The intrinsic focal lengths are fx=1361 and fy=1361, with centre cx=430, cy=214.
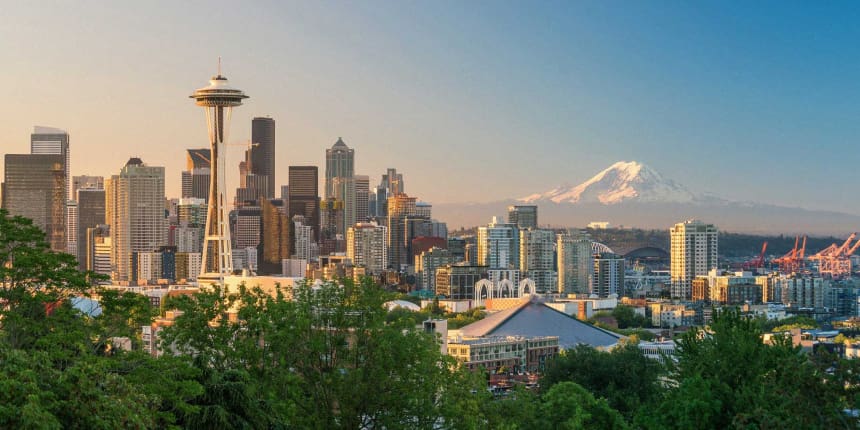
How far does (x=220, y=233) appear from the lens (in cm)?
10088

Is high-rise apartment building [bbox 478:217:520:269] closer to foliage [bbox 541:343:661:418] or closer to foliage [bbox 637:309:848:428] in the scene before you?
foliage [bbox 541:343:661:418]

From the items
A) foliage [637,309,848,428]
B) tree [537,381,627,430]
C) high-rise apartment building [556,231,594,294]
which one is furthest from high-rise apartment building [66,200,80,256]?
foliage [637,309,848,428]

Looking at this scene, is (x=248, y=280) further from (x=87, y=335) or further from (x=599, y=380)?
(x=87, y=335)

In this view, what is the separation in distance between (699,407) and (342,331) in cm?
654

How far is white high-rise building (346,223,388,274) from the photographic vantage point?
19138 cm

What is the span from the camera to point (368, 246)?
193125 millimetres

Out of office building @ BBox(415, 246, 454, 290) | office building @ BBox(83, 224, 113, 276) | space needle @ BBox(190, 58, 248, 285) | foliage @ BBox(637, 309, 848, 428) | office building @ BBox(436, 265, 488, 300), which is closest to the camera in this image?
foliage @ BBox(637, 309, 848, 428)

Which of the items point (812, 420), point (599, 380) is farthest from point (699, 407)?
point (599, 380)

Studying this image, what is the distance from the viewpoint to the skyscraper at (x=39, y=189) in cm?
17075

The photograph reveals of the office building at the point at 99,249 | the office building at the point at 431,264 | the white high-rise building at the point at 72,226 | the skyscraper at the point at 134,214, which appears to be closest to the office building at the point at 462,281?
the office building at the point at 431,264

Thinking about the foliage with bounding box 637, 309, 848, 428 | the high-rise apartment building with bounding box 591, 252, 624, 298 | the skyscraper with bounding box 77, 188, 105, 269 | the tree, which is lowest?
the high-rise apartment building with bounding box 591, 252, 624, 298

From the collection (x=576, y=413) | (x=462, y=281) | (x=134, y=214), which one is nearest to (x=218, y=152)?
(x=462, y=281)

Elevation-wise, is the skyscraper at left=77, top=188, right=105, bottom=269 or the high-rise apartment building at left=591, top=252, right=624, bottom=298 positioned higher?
the skyscraper at left=77, top=188, right=105, bottom=269

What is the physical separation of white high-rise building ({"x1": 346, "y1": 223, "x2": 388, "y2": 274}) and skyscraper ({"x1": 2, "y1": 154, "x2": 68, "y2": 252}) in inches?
1565
